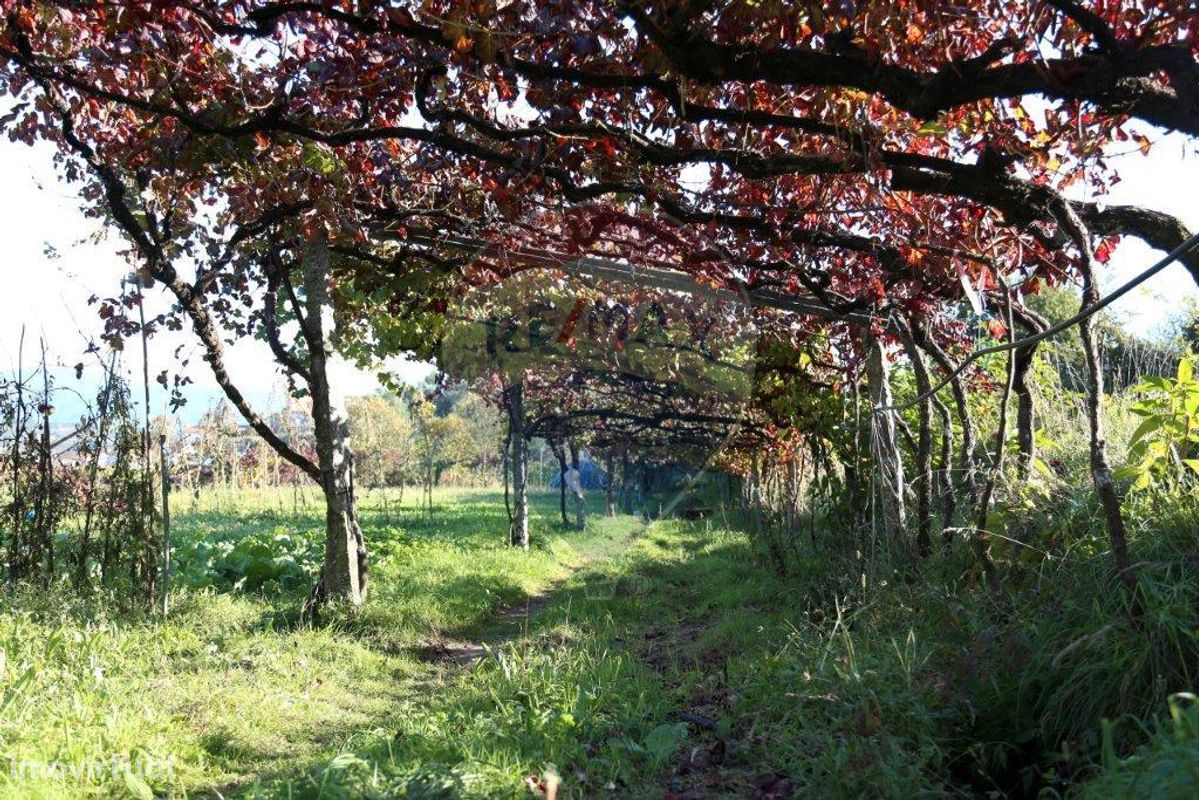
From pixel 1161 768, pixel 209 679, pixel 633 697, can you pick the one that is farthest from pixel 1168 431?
pixel 209 679

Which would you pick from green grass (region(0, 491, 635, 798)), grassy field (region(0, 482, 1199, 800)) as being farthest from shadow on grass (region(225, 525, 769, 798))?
green grass (region(0, 491, 635, 798))

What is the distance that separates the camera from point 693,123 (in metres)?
4.83

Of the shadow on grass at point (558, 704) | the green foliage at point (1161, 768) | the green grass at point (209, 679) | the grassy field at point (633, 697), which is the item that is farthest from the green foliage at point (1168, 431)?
the green grass at point (209, 679)

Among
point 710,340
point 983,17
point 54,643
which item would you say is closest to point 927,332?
point 710,340

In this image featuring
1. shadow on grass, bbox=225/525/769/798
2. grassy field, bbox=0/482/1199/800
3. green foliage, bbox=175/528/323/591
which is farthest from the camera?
green foliage, bbox=175/528/323/591

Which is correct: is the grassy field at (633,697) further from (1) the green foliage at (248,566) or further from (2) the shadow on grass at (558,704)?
(1) the green foliage at (248,566)

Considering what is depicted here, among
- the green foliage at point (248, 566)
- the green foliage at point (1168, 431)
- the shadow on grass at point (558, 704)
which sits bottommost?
the shadow on grass at point (558, 704)

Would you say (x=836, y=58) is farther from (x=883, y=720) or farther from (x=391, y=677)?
(x=391, y=677)

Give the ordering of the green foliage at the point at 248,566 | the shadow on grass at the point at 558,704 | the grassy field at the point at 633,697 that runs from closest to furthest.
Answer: the grassy field at the point at 633,697 → the shadow on grass at the point at 558,704 → the green foliage at the point at 248,566

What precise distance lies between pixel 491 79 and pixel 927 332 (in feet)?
12.1

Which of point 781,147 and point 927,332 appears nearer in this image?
point 781,147

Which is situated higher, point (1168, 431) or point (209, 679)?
point (1168, 431)

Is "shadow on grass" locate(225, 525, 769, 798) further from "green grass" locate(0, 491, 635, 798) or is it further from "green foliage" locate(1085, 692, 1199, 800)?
"green foliage" locate(1085, 692, 1199, 800)

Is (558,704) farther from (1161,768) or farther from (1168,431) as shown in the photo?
(1168,431)
